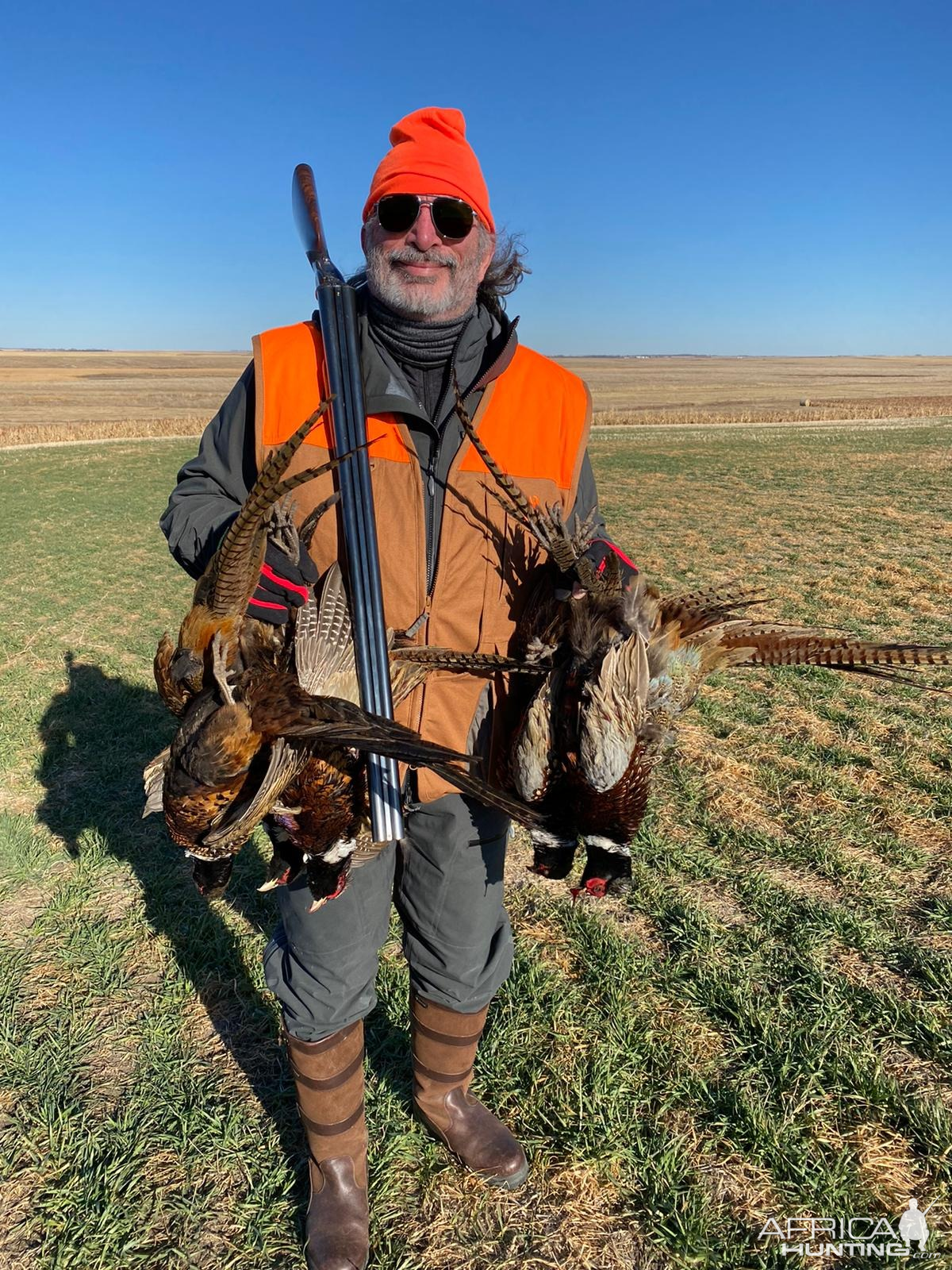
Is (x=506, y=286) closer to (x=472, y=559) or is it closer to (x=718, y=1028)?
(x=472, y=559)

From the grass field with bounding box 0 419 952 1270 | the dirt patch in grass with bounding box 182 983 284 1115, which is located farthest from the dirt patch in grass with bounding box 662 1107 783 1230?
the dirt patch in grass with bounding box 182 983 284 1115

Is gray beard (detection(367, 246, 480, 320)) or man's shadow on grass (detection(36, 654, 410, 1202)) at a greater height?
gray beard (detection(367, 246, 480, 320))

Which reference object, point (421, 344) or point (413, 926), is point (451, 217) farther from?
point (413, 926)

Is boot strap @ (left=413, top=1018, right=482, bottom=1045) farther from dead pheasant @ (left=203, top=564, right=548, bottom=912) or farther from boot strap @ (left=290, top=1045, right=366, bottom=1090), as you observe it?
dead pheasant @ (left=203, top=564, right=548, bottom=912)

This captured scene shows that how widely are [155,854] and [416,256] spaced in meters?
4.30

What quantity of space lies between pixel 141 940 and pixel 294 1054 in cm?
195

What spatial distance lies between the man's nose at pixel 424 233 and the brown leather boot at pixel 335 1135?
9.59ft

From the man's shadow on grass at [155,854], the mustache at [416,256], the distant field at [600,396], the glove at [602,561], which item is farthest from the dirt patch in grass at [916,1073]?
the distant field at [600,396]

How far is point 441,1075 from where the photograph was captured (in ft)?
10.4

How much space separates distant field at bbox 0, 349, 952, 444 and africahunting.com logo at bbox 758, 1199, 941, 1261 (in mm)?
42923

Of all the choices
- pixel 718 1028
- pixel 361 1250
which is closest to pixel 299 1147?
pixel 361 1250

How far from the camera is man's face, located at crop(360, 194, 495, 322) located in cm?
260

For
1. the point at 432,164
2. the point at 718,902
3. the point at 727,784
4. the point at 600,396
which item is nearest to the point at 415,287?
the point at 432,164

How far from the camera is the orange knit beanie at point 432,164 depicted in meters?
2.69
